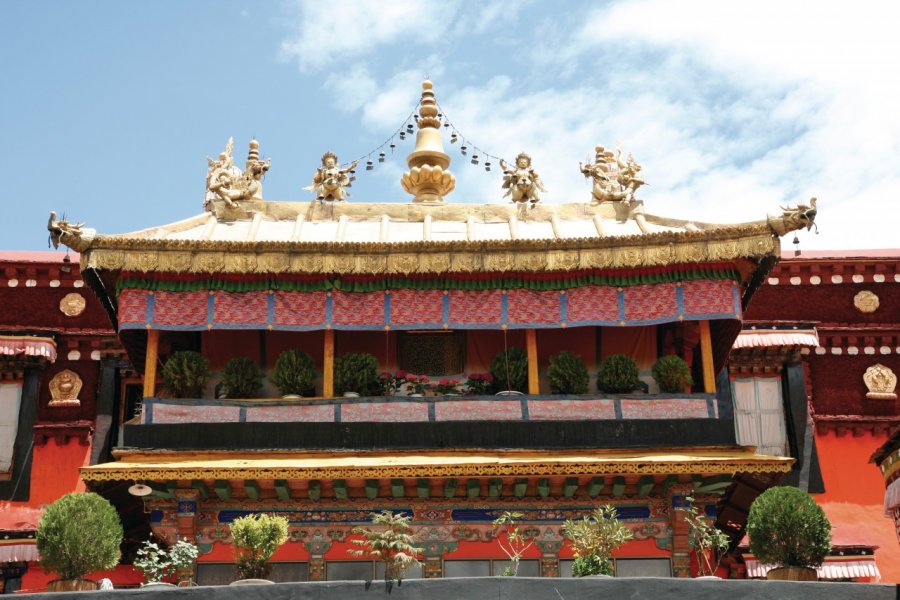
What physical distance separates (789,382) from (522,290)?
27.6ft

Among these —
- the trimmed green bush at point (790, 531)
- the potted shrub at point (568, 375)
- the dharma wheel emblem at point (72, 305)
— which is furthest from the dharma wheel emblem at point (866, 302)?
the dharma wheel emblem at point (72, 305)

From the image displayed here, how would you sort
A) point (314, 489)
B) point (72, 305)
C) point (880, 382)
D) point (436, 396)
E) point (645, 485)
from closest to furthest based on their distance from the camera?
1. point (314, 489)
2. point (645, 485)
3. point (436, 396)
4. point (880, 382)
5. point (72, 305)

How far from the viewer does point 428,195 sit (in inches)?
966

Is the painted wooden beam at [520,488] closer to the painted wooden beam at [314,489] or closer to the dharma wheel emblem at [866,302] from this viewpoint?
the painted wooden beam at [314,489]

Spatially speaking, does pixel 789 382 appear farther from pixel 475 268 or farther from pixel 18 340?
pixel 18 340

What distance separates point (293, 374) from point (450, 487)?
297 centimetres

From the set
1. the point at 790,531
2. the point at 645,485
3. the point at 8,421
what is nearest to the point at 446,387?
the point at 645,485

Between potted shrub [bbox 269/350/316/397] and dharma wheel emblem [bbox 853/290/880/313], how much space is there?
40.3 feet

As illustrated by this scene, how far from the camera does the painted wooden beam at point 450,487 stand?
59.9 ft

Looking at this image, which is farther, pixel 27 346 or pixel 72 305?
pixel 72 305

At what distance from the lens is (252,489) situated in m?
18.3

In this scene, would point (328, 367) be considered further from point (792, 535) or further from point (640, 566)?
point (792, 535)

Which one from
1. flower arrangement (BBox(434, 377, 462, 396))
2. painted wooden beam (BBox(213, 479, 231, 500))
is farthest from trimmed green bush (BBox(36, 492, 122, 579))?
flower arrangement (BBox(434, 377, 462, 396))

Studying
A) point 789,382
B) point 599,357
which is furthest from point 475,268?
point 789,382
